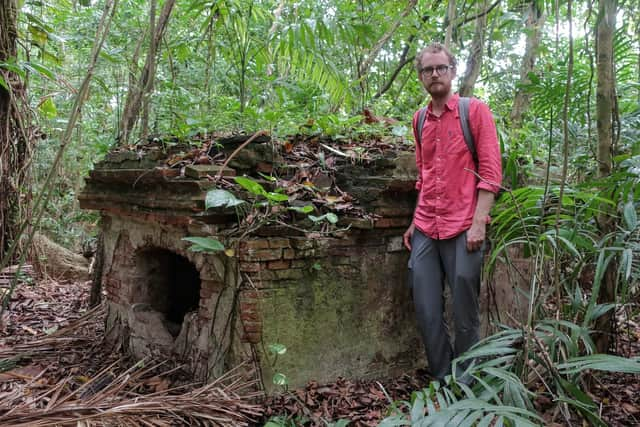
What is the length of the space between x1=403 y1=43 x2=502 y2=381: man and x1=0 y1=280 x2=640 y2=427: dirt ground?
617mm

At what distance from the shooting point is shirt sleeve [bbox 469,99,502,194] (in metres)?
3.37

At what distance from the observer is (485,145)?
3393 millimetres

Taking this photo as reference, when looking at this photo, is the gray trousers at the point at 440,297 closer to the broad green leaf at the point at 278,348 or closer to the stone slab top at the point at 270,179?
the stone slab top at the point at 270,179

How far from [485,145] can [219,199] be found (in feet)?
5.64

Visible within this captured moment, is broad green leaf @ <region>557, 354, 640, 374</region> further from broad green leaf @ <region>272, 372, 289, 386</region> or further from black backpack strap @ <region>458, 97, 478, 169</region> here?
broad green leaf @ <region>272, 372, 289, 386</region>

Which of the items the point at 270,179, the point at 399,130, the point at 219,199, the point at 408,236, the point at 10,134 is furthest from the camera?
the point at 10,134

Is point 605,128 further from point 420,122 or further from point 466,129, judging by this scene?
point 420,122

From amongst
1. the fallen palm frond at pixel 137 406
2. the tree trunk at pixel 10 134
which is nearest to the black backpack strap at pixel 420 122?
the fallen palm frond at pixel 137 406

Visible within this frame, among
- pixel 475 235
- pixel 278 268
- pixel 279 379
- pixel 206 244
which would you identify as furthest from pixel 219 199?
pixel 475 235

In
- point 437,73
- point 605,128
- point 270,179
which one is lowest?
point 270,179

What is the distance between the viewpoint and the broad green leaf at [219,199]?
319 cm

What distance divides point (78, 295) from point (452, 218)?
5.28 meters

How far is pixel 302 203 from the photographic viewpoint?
3637mm

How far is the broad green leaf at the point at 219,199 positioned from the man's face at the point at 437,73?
4.84ft
